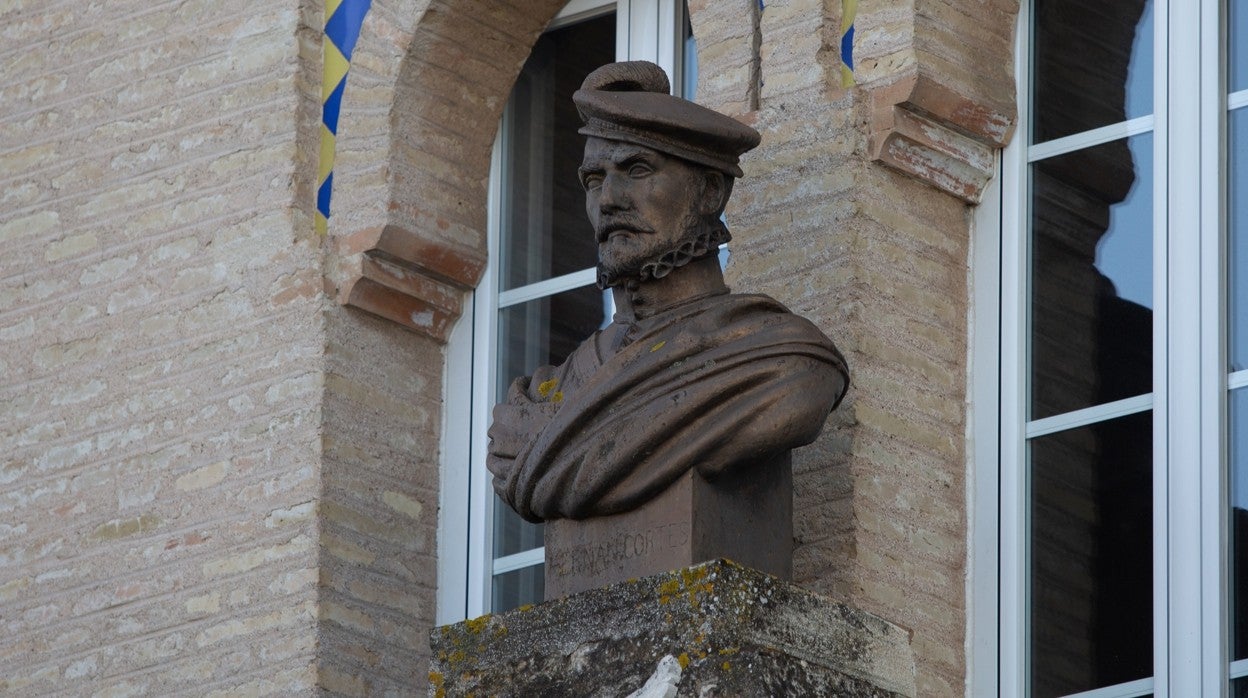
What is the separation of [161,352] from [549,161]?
1.23m

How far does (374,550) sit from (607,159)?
1876mm

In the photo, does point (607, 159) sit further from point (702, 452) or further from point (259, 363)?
point (259, 363)

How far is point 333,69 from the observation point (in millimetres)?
8062

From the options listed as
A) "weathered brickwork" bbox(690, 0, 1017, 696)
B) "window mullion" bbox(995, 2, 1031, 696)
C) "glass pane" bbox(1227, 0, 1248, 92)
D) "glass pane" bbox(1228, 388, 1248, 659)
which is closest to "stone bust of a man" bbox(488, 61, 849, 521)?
"weathered brickwork" bbox(690, 0, 1017, 696)

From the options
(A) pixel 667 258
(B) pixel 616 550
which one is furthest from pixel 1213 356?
(B) pixel 616 550

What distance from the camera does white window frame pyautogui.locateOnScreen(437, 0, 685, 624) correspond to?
7758mm

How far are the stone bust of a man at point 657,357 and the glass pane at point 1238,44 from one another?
1.31m

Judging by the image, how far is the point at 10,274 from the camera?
842cm

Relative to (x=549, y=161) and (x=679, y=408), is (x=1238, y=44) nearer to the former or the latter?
(x=679, y=408)

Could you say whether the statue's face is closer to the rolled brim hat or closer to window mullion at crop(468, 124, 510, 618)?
the rolled brim hat

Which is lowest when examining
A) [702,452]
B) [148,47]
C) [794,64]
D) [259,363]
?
[702,452]

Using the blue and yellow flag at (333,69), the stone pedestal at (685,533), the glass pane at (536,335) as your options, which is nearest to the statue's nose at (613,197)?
the stone pedestal at (685,533)

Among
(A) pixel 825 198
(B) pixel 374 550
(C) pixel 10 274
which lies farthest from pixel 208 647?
(A) pixel 825 198

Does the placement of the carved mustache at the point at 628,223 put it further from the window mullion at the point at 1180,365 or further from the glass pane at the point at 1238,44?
the glass pane at the point at 1238,44
